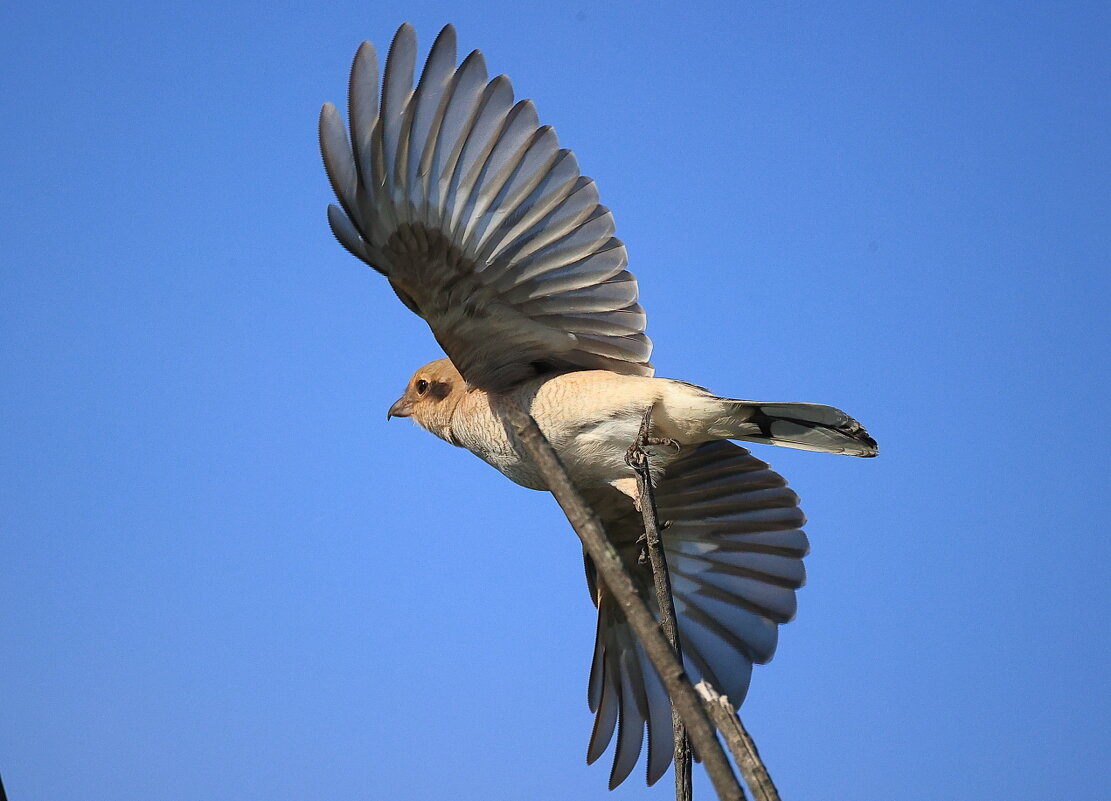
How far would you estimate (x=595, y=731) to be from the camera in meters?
5.82

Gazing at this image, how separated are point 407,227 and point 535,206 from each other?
617mm

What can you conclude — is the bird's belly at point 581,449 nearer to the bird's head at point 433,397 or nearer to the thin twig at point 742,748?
the bird's head at point 433,397

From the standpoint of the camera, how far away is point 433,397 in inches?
239

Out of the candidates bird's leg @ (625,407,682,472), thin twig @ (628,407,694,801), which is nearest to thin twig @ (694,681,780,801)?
thin twig @ (628,407,694,801)

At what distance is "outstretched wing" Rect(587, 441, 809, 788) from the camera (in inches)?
231

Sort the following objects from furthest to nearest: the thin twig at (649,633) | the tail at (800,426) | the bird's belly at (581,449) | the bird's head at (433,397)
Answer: the bird's head at (433,397) < the bird's belly at (581,449) < the tail at (800,426) < the thin twig at (649,633)

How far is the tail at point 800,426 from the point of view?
4.86 m

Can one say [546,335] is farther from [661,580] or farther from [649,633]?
[649,633]

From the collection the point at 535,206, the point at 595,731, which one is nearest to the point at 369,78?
the point at 535,206

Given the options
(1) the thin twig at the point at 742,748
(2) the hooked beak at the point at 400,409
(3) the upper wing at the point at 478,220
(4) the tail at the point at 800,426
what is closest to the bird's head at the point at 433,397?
(2) the hooked beak at the point at 400,409

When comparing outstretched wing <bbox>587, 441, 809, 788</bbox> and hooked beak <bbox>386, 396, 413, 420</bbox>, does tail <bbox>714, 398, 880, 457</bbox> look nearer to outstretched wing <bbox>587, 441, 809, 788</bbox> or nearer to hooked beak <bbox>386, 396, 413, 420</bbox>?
outstretched wing <bbox>587, 441, 809, 788</bbox>

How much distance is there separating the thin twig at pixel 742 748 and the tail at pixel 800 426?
2.63 metres

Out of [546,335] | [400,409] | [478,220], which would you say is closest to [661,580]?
[546,335]

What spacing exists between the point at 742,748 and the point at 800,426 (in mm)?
2910
